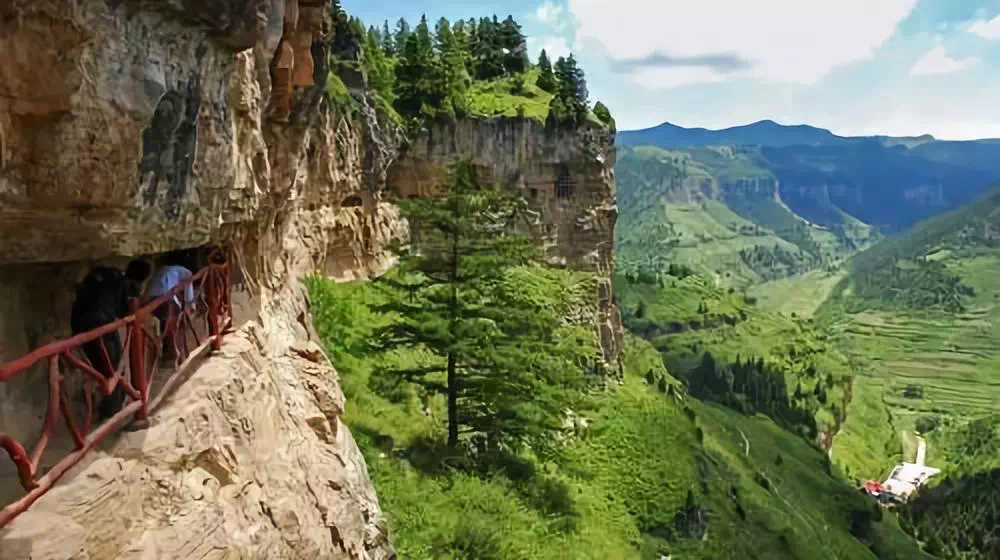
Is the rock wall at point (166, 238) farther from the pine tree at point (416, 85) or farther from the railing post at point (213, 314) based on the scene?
the pine tree at point (416, 85)

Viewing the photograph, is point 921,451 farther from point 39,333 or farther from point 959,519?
point 39,333

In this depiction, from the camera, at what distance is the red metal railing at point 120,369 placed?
6.09 meters

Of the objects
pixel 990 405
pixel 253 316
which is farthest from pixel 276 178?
pixel 990 405

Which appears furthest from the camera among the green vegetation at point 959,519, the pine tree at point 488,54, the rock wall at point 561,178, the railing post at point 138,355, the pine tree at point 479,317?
the green vegetation at point 959,519

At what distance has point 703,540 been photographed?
3322 cm

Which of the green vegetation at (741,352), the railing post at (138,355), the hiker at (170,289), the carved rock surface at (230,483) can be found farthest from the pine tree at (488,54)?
the green vegetation at (741,352)

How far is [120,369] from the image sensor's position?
24.8ft

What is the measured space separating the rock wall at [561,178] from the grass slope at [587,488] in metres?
8.67

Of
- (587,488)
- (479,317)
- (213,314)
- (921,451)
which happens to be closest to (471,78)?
(587,488)

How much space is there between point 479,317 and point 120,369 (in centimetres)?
1284

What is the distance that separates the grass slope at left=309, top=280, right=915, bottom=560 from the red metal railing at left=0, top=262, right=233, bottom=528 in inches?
313

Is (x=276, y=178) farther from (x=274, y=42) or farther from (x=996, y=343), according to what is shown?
(x=996, y=343)

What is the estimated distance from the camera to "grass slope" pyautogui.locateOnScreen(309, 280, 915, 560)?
1872 centimetres

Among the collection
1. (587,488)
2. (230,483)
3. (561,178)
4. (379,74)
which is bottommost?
(587,488)
